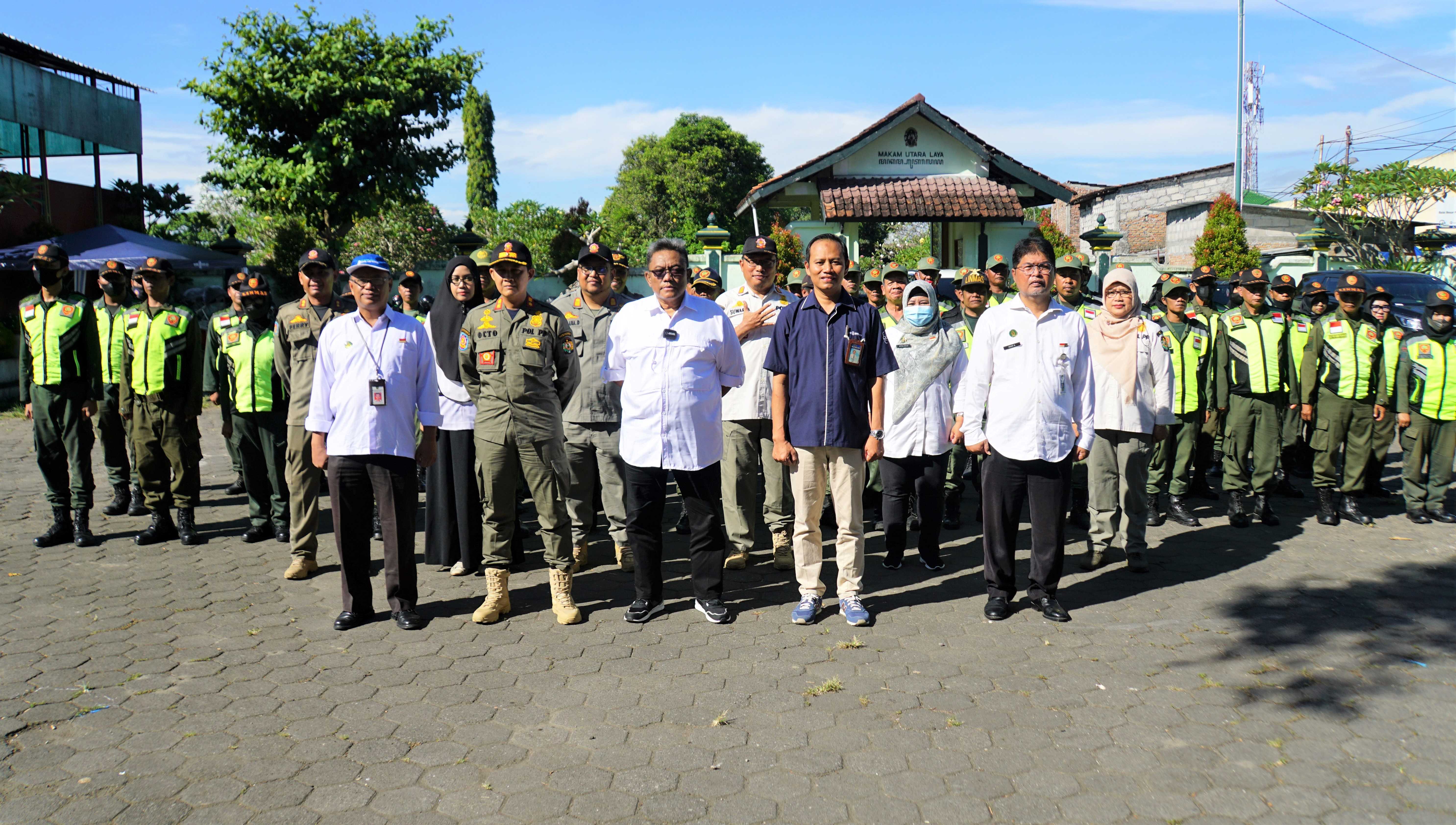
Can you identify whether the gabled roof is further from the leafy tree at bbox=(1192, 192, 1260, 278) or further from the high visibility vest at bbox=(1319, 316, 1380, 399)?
the high visibility vest at bbox=(1319, 316, 1380, 399)

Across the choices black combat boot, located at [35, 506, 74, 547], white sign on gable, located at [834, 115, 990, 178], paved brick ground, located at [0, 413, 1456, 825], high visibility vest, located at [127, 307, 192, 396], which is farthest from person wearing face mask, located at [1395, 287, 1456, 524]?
white sign on gable, located at [834, 115, 990, 178]

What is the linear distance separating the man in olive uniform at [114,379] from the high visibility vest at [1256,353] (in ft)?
28.8

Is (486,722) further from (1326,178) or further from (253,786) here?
(1326,178)

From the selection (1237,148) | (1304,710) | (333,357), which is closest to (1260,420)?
(1304,710)

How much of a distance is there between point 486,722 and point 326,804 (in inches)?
31.4

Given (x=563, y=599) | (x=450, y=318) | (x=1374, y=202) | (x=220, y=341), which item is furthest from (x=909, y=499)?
(x=1374, y=202)

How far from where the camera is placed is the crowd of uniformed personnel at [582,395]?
624cm

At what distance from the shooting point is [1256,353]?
7883mm

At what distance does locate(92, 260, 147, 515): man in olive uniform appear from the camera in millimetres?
7621

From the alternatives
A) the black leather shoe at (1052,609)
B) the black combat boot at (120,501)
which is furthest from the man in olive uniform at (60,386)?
the black leather shoe at (1052,609)

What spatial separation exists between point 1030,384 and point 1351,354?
4.32m

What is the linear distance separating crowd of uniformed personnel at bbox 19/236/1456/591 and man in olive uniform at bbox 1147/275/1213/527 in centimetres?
2

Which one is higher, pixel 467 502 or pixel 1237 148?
pixel 1237 148

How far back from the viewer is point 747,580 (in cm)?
633
